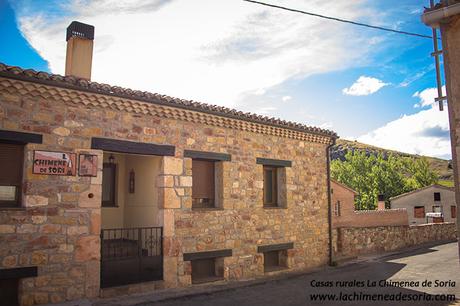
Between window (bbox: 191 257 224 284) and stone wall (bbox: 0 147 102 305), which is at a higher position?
stone wall (bbox: 0 147 102 305)

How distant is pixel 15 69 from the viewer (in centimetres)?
A: 630

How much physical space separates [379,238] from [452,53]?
1099 centimetres

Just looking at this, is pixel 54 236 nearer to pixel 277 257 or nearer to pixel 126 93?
pixel 126 93

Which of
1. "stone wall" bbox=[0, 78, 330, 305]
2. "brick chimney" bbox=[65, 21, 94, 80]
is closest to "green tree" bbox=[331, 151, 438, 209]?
"stone wall" bbox=[0, 78, 330, 305]

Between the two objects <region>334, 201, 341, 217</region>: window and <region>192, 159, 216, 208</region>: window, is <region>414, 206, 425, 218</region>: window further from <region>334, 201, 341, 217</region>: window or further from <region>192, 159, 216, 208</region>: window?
<region>192, 159, 216, 208</region>: window

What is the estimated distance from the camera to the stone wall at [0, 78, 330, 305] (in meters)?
6.50

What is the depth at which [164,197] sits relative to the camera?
813 centimetres

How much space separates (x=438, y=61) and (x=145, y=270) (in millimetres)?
7140

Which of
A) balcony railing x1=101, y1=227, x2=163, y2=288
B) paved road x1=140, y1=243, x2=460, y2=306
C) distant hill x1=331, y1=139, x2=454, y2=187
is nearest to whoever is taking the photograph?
paved road x1=140, y1=243, x2=460, y2=306

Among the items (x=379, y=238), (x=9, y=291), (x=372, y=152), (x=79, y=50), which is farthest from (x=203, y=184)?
Answer: (x=372, y=152)

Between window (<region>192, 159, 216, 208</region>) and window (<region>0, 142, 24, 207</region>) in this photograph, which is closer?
window (<region>0, 142, 24, 207</region>)

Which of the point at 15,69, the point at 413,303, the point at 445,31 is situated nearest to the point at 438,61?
the point at 445,31

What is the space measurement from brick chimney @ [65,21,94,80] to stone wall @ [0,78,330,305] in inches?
48.8

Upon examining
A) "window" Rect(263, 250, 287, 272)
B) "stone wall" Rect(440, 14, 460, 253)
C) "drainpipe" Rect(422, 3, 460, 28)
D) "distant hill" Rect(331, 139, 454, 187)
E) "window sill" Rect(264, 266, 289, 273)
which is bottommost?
"window sill" Rect(264, 266, 289, 273)
